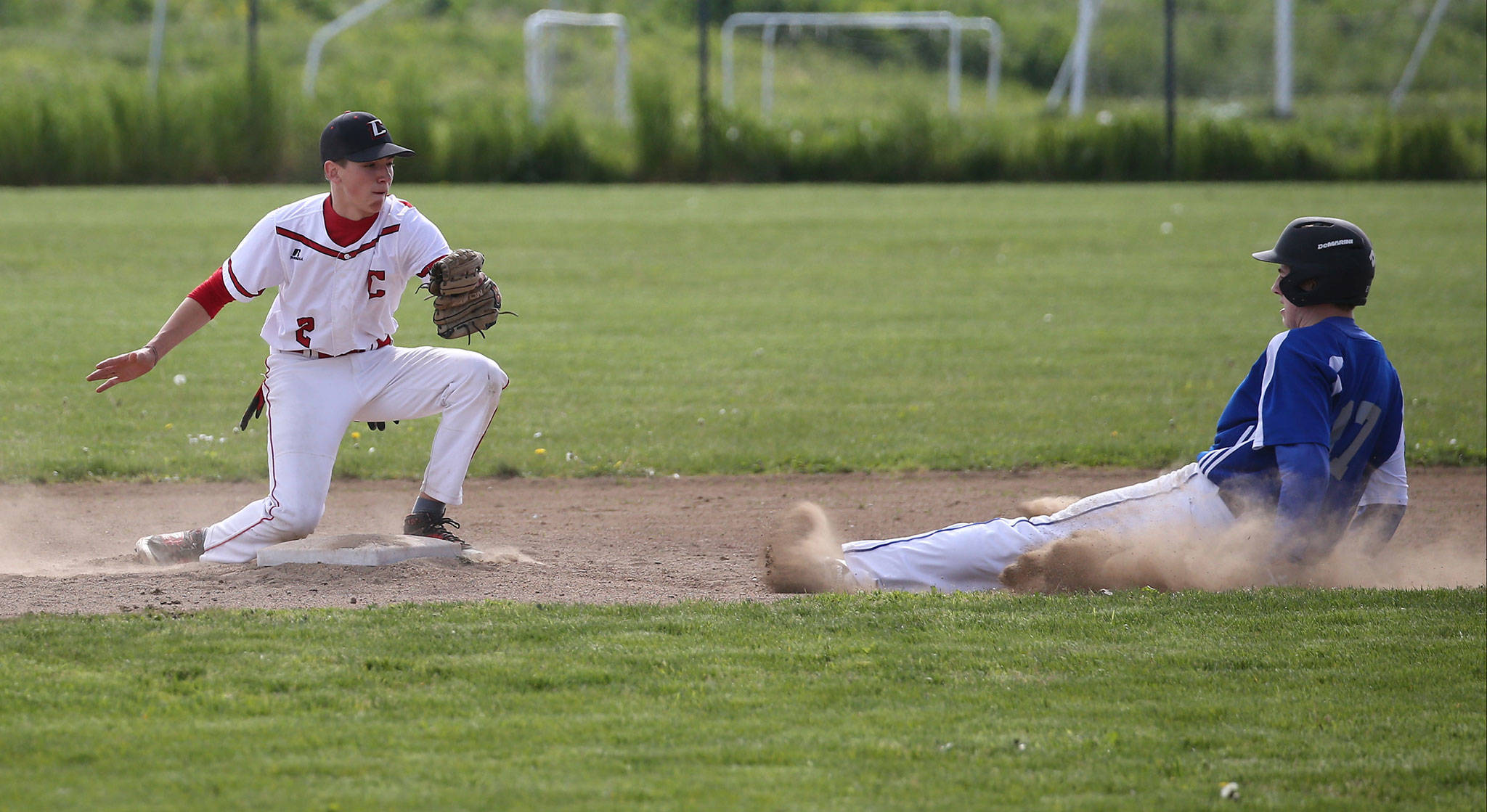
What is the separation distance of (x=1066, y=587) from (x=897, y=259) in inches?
460

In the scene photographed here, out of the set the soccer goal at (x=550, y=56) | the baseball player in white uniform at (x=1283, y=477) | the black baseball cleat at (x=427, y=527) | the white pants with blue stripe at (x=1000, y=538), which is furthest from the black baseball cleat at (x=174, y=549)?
the soccer goal at (x=550, y=56)

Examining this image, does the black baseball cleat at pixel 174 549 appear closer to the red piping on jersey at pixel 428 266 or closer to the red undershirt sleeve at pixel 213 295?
the red undershirt sleeve at pixel 213 295

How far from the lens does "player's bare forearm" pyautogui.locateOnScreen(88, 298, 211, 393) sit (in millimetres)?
5832

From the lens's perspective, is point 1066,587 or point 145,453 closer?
point 1066,587

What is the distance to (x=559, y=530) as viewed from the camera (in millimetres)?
6934

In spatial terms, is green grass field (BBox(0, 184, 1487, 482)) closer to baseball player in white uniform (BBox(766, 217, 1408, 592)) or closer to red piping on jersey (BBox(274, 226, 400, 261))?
red piping on jersey (BBox(274, 226, 400, 261))

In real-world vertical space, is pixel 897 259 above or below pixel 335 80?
below

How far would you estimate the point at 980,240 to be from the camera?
1838 cm

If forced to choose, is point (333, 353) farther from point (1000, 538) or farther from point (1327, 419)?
point (1327, 419)

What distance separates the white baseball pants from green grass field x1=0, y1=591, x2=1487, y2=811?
103 centimetres

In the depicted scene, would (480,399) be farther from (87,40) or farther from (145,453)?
(87,40)

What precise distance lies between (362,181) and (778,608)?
239cm

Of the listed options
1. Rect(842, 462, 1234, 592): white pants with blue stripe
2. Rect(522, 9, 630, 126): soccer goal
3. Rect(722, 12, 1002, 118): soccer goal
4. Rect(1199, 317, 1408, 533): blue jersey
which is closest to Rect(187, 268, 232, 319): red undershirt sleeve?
Rect(842, 462, 1234, 592): white pants with blue stripe

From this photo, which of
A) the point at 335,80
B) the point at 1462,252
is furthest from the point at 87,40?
the point at 1462,252
